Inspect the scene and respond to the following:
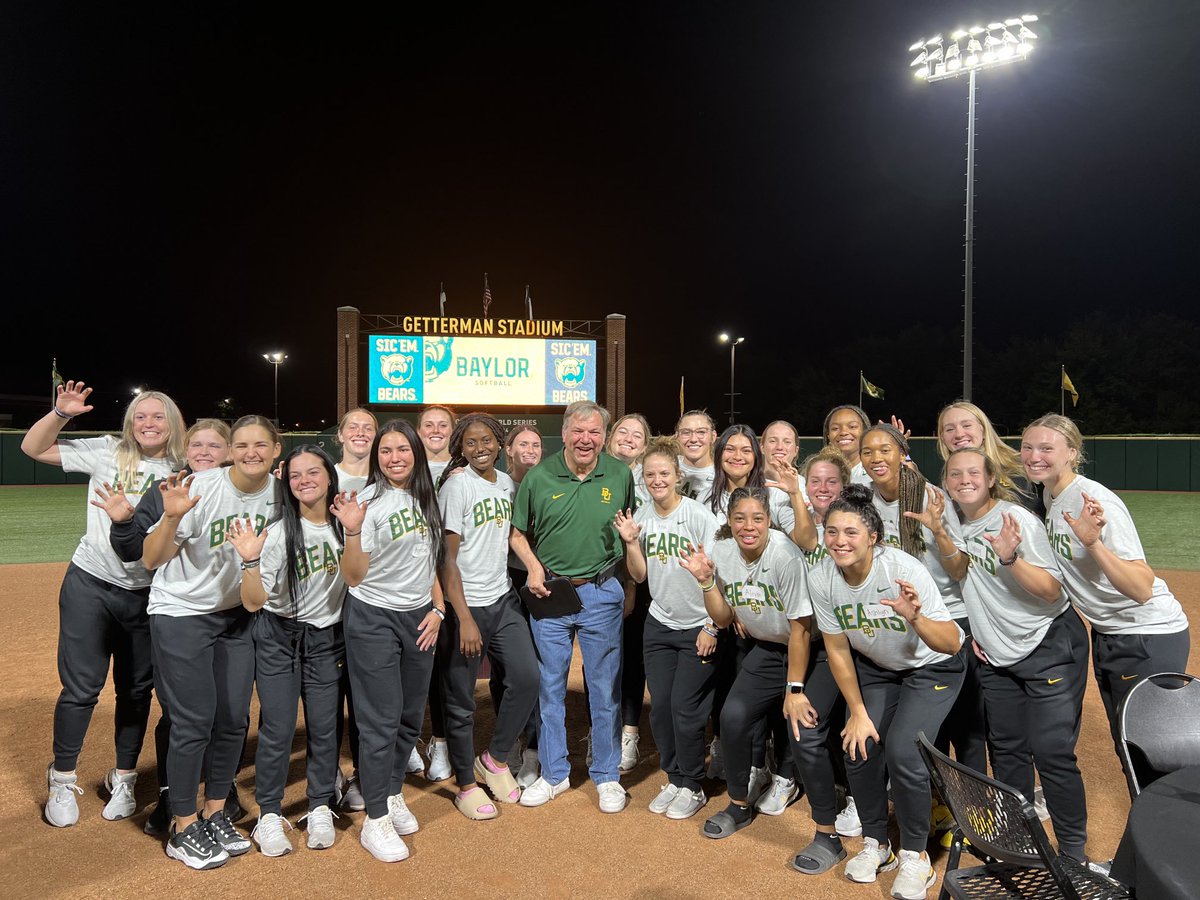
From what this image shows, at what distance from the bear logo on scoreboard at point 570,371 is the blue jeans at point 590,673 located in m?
25.4

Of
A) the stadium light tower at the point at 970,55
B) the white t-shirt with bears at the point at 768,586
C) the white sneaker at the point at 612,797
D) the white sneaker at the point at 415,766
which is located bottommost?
the white sneaker at the point at 415,766

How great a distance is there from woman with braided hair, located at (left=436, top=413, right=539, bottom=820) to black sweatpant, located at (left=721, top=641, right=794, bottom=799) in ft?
3.54

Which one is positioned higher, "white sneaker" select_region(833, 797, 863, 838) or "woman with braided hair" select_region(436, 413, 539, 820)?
"woman with braided hair" select_region(436, 413, 539, 820)

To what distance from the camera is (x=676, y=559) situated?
4.38 m

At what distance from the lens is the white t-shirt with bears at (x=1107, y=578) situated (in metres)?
3.54

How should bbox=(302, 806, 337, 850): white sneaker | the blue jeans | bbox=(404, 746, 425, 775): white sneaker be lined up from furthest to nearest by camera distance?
bbox=(404, 746, 425, 775): white sneaker
the blue jeans
bbox=(302, 806, 337, 850): white sneaker

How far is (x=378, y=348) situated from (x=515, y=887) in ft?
86.7

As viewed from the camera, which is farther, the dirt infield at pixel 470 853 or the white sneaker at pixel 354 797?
the white sneaker at pixel 354 797

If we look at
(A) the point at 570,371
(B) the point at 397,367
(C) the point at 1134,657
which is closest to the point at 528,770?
(C) the point at 1134,657

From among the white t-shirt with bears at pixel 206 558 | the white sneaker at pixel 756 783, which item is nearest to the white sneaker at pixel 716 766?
the white sneaker at pixel 756 783

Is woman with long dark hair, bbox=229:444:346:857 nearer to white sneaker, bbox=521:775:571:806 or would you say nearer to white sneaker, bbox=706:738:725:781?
white sneaker, bbox=521:775:571:806

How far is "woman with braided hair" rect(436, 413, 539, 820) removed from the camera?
429 centimetres

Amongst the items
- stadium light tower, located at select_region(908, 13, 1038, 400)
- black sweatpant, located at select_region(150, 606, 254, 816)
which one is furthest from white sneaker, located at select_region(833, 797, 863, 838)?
stadium light tower, located at select_region(908, 13, 1038, 400)

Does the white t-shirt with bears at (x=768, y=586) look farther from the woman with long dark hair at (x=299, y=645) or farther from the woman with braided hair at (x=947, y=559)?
the woman with long dark hair at (x=299, y=645)
